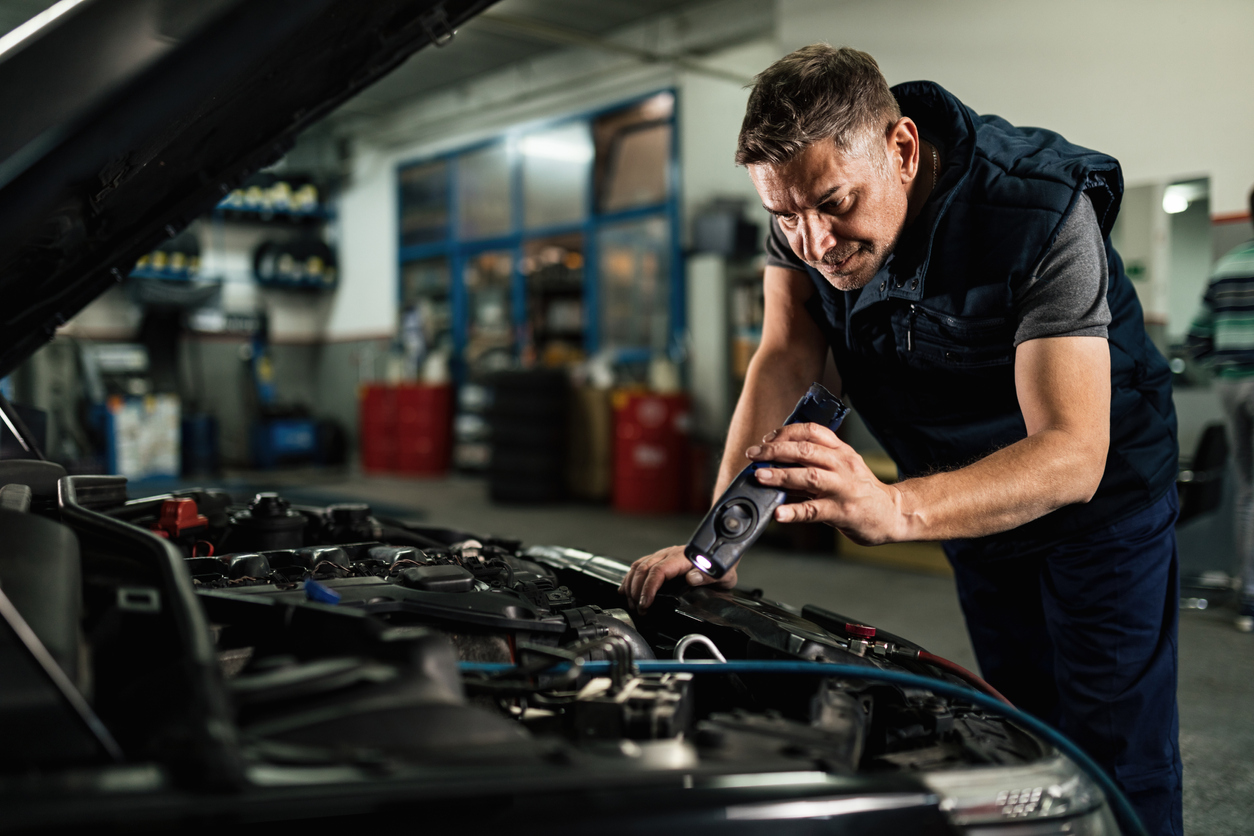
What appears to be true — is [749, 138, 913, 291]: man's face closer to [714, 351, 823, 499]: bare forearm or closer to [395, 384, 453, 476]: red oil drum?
[714, 351, 823, 499]: bare forearm

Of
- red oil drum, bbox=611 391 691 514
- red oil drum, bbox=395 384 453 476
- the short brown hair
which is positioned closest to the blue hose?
the short brown hair

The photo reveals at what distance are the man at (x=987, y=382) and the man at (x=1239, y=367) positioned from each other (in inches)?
99.3

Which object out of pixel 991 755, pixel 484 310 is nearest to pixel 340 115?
pixel 484 310

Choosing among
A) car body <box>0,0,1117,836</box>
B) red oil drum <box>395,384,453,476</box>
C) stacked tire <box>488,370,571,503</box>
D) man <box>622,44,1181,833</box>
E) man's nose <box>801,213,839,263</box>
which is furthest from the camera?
red oil drum <box>395,384,453,476</box>

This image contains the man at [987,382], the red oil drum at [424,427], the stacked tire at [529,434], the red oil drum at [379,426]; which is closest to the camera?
the man at [987,382]

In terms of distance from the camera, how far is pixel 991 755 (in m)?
0.80

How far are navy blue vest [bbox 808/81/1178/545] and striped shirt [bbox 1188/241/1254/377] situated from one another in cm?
250

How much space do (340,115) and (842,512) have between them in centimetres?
944

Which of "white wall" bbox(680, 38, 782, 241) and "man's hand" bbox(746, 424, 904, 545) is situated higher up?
"white wall" bbox(680, 38, 782, 241)

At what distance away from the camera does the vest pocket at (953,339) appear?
1.30 m

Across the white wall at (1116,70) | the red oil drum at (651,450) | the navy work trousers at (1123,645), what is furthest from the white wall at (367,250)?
the navy work trousers at (1123,645)

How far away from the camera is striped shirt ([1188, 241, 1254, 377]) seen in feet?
11.4

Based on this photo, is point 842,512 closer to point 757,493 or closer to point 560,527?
point 757,493

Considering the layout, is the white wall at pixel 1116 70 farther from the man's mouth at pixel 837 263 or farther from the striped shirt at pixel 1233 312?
the man's mouth at pixel 837 263
